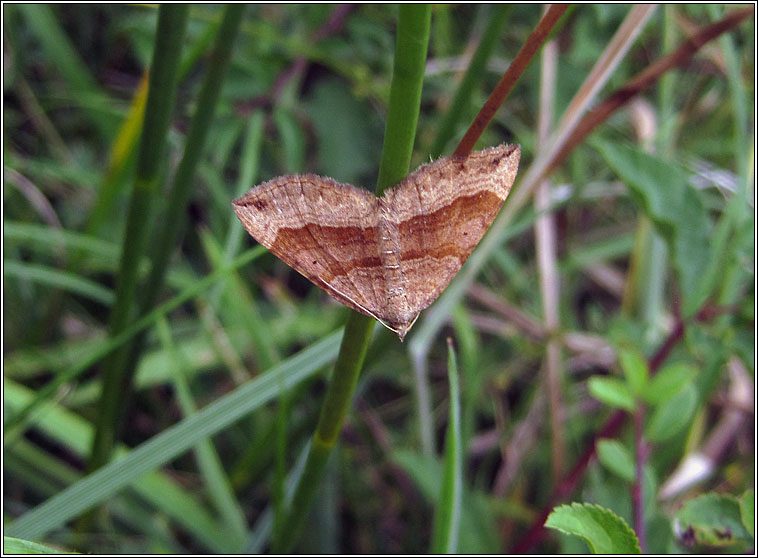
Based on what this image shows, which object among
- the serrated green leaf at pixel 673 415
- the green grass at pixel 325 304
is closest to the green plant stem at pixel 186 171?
the green grass at pixel 325 304

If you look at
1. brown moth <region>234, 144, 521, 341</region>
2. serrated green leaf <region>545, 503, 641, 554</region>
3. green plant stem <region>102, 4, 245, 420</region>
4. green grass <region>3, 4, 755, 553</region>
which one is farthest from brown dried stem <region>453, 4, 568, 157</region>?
green plant stem <region>102, 4, 245, 420</region>

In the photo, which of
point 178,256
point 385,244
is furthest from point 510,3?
point 178,256

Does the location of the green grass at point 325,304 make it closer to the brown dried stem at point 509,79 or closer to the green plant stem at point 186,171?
the green plant stem at point 186,171

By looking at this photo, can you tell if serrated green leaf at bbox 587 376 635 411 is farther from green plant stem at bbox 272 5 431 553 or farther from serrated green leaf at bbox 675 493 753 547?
green plant stem at bbox 272 5 431 553

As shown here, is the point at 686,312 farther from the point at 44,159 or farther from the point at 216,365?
the point at 44,159

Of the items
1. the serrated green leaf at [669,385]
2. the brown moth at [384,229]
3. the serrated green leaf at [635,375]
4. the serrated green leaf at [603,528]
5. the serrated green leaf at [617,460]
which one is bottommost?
the serrated green leaf at [603,528]

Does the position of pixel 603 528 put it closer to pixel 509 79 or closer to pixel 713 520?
pixel 713 520

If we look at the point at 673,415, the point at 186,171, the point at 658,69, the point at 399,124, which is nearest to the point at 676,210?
the point at 658,69
